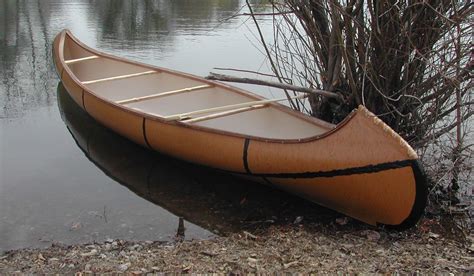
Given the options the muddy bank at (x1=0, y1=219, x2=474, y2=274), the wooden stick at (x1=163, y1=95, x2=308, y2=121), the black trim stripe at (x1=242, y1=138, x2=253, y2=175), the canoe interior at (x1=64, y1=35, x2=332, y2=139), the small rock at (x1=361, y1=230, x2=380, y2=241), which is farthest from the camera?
the canoe interior at (x1=64, y1=35, x2=332, y2=139)

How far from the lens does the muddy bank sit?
3.96 m

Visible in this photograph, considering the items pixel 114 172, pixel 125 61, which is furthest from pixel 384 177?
pixel 125 61

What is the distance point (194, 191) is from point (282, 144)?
1413 millimetres

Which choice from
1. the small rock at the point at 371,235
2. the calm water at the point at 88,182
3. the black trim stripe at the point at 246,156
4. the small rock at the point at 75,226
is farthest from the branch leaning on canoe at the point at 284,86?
the small rock at the point at 75,226

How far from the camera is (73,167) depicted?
6734mm

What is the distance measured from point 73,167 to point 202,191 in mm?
1751

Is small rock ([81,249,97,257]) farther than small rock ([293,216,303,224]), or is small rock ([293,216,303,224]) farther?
small rock ([293,216,303,224])

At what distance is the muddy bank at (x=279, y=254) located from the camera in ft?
13.0

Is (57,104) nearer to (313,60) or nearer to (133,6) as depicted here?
(313,60)

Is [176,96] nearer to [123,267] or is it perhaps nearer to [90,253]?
[90,253]

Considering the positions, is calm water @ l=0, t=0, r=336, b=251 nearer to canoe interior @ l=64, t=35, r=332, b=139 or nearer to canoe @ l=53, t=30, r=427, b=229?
canoe @ l=53, t=30, r=427, b=229

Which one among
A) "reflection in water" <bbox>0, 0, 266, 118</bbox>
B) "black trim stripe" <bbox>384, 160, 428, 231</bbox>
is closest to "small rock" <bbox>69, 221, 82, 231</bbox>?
"black trim stripe" <bbox>384, 160, 428, 231</bbox>

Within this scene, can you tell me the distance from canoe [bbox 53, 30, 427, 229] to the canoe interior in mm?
15

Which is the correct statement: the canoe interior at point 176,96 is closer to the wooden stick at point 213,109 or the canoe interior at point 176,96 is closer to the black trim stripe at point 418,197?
the wooden stick at point 213,109
